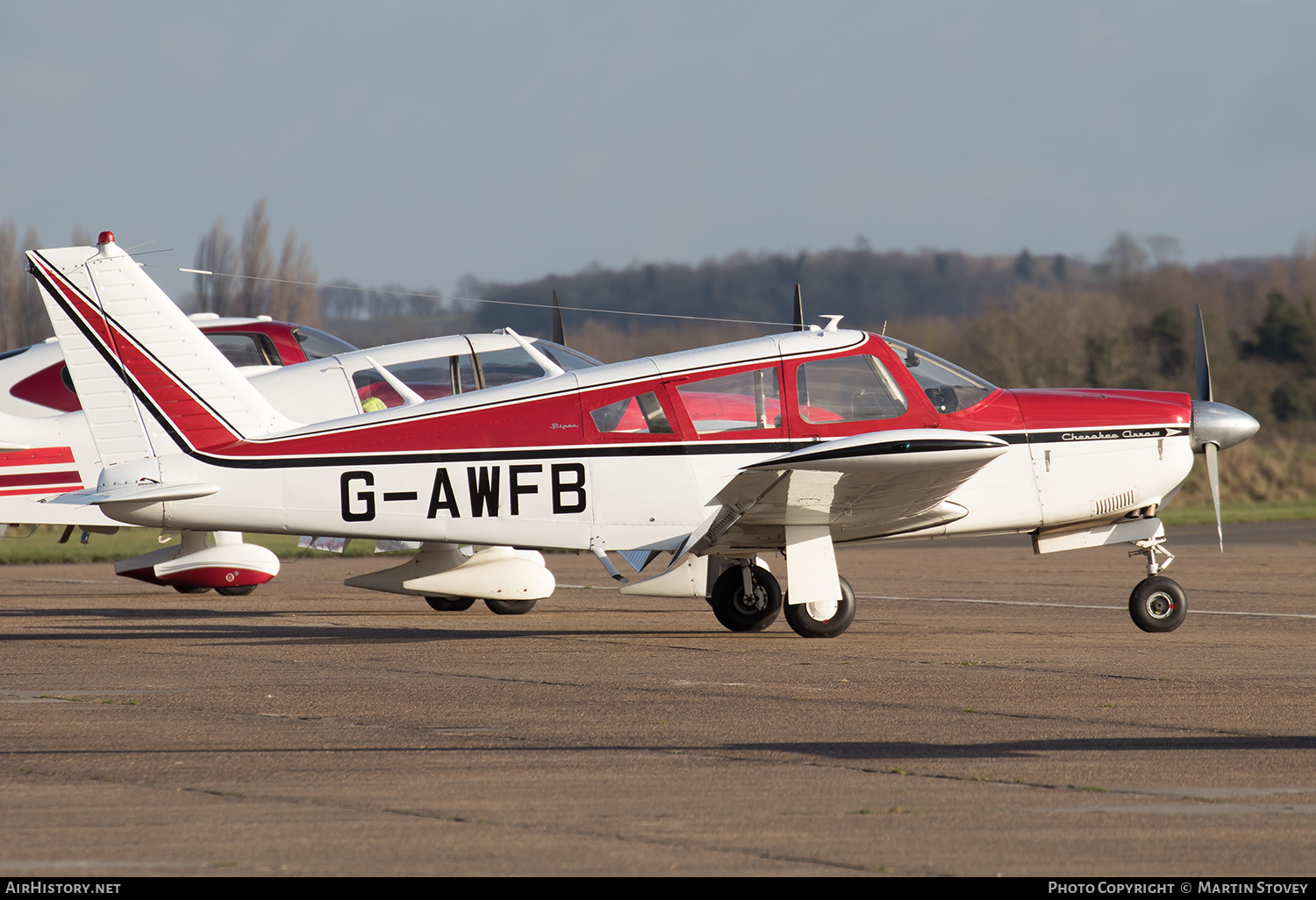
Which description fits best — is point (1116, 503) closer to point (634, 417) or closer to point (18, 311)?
point (634, 417)

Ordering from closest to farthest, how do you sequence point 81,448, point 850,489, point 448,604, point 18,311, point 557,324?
point 850,489 < point 81,448 < point 448,604 < point 557,324 < point 18,311

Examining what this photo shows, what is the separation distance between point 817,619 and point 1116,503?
8.29 feet

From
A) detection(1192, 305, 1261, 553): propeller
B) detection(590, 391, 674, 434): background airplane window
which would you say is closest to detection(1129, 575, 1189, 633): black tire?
detection(1192, 305, 1261, 553): propeller

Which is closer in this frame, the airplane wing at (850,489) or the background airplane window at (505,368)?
the airplane wing at (850,489)

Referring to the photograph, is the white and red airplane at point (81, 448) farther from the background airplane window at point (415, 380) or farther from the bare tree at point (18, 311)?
the bare tree at point (18, 311)

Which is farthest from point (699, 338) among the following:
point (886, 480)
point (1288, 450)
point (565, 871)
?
point (565, 871)

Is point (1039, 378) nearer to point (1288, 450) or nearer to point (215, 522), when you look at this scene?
point (1288, 450)

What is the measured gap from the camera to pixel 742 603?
1227cm

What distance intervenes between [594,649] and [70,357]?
4.67 metres

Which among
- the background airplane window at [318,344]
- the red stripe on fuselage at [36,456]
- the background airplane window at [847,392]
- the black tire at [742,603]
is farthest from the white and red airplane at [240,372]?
the background airplane window at [847,392]

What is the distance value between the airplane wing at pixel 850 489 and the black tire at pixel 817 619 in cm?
53

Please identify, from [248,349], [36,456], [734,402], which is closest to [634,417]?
[734,402]

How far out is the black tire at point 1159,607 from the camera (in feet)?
38.3

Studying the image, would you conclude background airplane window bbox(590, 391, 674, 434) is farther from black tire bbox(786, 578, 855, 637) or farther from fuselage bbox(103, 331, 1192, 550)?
black tire bbox(786, 578, 855, 637)
